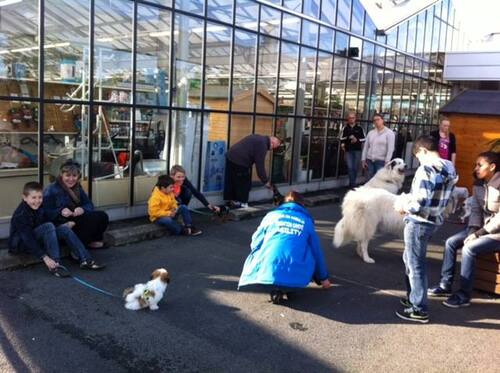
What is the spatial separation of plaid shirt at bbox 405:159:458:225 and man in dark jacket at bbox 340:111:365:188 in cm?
753

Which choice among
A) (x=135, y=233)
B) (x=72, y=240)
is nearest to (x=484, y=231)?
(x=135, y=233)

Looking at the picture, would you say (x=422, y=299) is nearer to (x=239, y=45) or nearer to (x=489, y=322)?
(x=489, y=322)

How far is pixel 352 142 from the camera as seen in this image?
12023 mm

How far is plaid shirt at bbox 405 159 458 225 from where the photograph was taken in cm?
444

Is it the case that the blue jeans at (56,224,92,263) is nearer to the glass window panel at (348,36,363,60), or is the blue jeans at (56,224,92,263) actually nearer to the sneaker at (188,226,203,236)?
the sneaker at (188,226,203,236)

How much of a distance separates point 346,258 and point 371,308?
180 cm

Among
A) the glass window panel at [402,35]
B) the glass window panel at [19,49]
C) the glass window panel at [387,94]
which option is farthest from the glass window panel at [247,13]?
the glass window panel at [402,35]

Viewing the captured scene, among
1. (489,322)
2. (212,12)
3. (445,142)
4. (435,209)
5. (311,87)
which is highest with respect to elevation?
(212,12)

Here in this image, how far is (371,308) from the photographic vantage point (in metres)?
5.05

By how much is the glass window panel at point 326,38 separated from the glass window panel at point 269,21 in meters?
1.73

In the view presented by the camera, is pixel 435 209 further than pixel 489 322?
No

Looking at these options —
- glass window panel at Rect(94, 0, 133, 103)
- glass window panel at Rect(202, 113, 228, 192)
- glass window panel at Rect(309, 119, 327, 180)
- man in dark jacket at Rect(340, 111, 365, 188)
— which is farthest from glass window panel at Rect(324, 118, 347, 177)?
glass window panel at Rect(94, 0, 133, 103)

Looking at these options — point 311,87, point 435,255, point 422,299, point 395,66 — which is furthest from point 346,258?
point 395,66

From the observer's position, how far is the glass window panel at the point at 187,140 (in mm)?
8898
